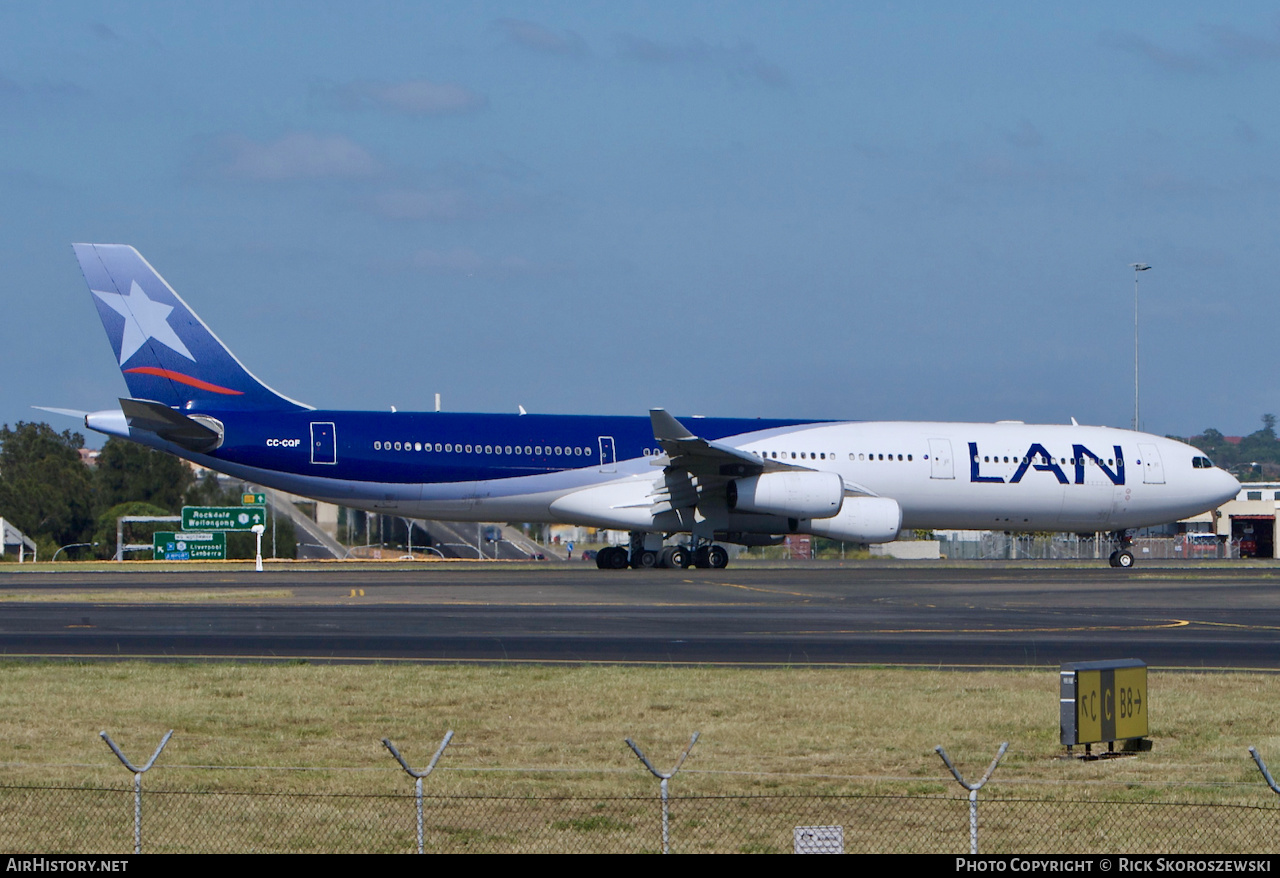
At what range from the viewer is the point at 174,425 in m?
39.8

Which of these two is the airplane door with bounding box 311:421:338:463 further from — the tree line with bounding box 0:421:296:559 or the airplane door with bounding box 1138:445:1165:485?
the tree line with bounding box 0:421:296:559

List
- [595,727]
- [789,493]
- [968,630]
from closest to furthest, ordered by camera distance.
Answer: [595,727]
[968,630]
[789,493]

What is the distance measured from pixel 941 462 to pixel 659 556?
9085mm

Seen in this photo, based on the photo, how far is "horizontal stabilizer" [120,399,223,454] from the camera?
39.0 meters

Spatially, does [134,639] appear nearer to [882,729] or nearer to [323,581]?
[882,729]

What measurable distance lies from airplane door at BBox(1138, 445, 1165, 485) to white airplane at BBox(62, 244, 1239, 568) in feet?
1.04

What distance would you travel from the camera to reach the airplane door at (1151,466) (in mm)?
46562

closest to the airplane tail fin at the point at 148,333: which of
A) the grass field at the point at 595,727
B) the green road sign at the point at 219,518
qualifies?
the green road sign at the point at 219,518

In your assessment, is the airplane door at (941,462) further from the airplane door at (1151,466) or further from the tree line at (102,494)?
the tree line at (102,494)

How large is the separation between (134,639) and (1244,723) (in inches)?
611

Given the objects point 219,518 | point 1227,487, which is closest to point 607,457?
point 1227,487

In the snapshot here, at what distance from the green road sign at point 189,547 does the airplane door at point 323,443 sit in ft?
69.6

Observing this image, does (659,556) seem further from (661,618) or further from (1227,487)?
(1227,487)
